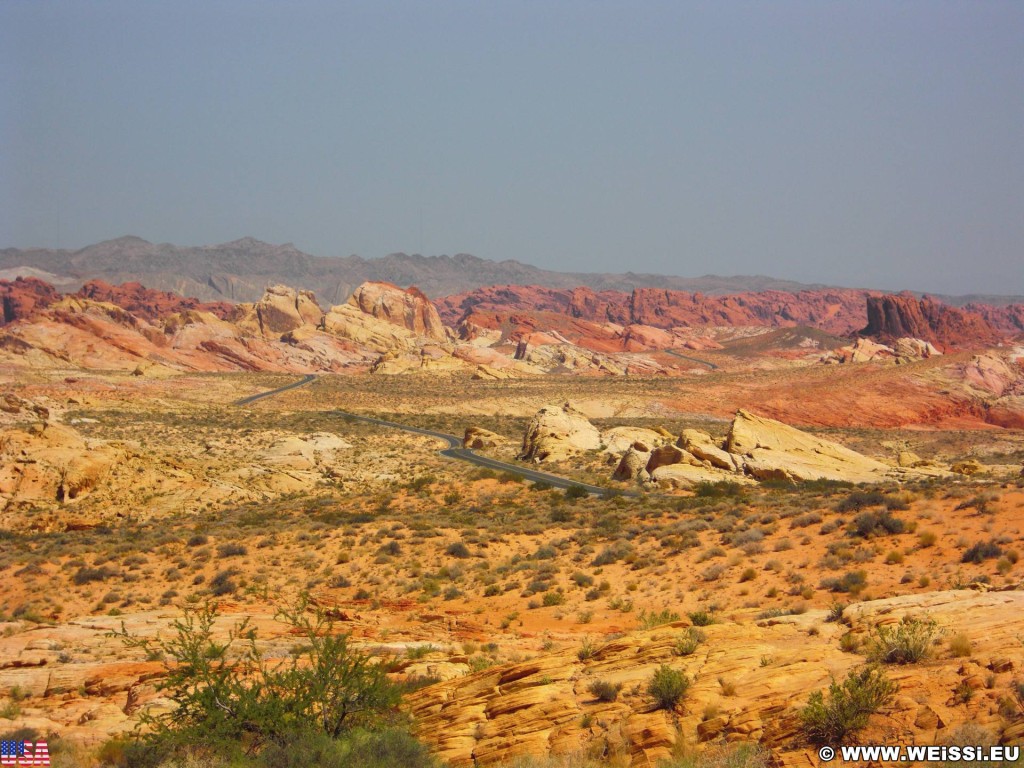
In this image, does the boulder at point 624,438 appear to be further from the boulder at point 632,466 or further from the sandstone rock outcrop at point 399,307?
the sandstone rock outcrop at point 399,307

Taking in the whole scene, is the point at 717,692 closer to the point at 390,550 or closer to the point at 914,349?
the point at 390,550

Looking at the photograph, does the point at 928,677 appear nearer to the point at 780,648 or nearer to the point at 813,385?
the point at 780,648

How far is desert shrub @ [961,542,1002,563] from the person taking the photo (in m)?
17.4

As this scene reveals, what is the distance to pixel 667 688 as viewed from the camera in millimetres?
9992

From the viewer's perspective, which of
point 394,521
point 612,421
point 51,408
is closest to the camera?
point 394,521

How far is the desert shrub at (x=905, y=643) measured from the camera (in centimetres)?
977

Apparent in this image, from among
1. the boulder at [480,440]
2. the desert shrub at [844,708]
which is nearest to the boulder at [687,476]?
the boulder at [480,440]

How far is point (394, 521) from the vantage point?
29.6m

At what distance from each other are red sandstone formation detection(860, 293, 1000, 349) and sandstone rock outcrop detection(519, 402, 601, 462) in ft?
434

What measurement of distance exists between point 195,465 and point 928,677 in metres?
37.1

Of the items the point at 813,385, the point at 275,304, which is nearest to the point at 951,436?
the point at 813,385

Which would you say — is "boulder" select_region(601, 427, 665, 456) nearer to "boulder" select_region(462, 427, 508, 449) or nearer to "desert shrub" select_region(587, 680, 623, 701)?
"boulder" select_region(462, 427, 508, 449)

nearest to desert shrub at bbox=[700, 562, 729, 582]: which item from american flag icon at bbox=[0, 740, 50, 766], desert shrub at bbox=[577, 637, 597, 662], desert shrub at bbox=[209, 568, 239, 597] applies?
desert shrub at bbox=[577, 637, 597, 662]

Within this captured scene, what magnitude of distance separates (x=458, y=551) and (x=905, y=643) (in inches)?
655
